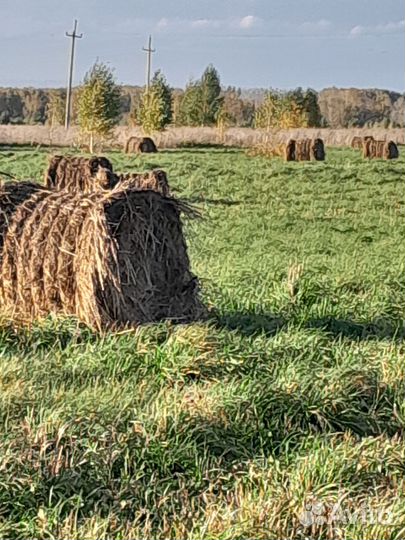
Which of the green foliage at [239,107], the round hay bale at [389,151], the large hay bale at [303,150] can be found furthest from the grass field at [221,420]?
the green foliage at [239,107]

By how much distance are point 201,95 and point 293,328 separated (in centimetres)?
6232

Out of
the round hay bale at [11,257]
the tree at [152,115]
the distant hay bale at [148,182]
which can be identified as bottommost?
the round hay bale at [11,257]

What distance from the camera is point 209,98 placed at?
6850cm

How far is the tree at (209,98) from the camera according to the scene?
67188 millimetres

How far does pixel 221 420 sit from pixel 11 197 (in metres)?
3.34

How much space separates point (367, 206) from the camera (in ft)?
59.1

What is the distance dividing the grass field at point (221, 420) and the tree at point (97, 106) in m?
31.6

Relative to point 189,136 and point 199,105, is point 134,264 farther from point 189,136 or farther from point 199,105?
point 199,105

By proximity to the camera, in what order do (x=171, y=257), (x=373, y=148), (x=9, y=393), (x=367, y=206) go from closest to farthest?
(x=9, y=393), (x=171, y=257), (x=367, y=206), (x=373, y=148)

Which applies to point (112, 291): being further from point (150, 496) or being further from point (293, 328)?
point (150, 496)

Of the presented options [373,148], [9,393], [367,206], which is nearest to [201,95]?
[373,148]

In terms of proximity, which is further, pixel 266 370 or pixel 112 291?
pixel 112 291

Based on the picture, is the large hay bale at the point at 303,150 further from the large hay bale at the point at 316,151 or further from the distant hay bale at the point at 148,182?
the distant hay bale at the point at 148,182

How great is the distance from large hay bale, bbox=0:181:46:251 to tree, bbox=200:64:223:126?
58.2 meters
